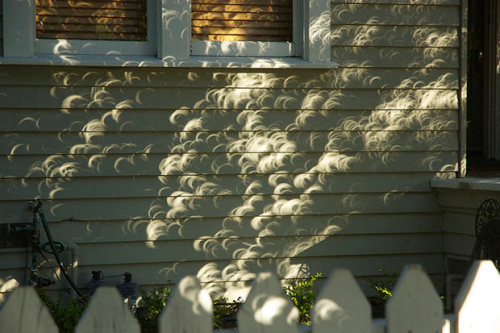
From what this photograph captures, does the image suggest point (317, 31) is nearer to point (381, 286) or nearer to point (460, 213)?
point (460, 213)

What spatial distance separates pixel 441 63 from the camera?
5.34m

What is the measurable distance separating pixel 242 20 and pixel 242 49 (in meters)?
0.26

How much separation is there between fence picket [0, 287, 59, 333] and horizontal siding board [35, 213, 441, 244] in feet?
10.9

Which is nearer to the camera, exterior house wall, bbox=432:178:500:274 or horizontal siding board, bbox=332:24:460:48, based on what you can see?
exterior house wall, bbox=432:178:500:274

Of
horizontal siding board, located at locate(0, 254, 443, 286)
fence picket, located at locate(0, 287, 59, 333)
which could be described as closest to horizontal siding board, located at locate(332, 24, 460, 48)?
horizontal siding board, located at locate(0, 254, 443, 286)

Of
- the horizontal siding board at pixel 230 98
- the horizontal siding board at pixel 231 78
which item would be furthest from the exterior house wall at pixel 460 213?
the horizontal siding board at pixel 231 78

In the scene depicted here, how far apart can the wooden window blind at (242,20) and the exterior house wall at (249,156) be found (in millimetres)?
360

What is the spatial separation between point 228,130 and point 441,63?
2002mm

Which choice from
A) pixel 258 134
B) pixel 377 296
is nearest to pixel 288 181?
→ pixel 258 134

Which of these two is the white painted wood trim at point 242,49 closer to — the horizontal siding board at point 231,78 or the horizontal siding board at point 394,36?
the horizontal siding board at point 231,78

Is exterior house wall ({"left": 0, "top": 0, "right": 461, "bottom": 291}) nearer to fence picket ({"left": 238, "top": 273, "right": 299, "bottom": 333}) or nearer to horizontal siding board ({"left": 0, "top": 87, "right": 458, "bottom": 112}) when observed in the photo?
horizontal siding board ({"left": 0, "top": 87, "right": 458, "bottom": 112})

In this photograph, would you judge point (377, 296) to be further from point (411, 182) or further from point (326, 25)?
point (326, 25)

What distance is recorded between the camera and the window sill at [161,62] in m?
4.55

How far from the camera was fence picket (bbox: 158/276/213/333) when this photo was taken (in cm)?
157
